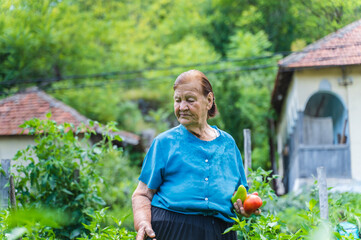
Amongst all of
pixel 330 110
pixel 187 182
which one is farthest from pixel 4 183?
pixel 330 110

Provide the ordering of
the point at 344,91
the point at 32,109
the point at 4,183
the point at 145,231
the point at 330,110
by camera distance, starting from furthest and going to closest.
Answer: the point at 330,110 < the point at 32,109 < the point at 344,91 < the point at 4,183 < the point at 145,231

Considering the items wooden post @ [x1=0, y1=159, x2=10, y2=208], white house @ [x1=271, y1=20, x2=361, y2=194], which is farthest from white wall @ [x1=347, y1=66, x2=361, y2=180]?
wooden post @ [x1=0, y1=159, x2=10, y2=208]

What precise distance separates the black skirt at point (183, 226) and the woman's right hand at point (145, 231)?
0.06 metres

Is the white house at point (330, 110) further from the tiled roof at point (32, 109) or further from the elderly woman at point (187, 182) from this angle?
the elderly woman at point (187, 182)

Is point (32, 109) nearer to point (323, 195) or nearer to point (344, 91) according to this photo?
point (344, 91)

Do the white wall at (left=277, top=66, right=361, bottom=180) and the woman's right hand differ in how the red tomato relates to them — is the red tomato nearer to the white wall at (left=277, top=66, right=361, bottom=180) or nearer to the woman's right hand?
the woman's right hand

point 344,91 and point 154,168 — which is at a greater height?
point 344,91

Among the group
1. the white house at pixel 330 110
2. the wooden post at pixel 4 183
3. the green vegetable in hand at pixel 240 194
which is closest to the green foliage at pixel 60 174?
the wooden post at pixel 4 183

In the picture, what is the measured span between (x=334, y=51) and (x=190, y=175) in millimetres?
7603

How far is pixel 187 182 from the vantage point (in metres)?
1.93

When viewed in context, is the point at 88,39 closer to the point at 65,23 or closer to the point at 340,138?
the point at 65,23

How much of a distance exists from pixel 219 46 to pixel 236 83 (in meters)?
5.43

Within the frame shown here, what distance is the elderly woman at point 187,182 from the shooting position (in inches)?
75.6

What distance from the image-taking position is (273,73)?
16.5m
